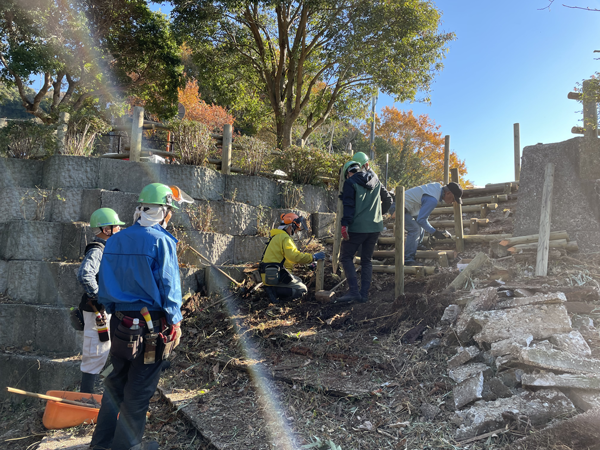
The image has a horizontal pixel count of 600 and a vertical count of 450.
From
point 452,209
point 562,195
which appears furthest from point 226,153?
point 562,195

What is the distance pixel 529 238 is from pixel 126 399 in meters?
5.20

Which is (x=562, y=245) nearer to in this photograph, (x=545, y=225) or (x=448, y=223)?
(x=545, y=225)

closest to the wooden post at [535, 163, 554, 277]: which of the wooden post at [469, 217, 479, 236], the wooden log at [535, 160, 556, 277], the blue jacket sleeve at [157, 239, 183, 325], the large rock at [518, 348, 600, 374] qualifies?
the wooden log at [535, 160, 556, 277]

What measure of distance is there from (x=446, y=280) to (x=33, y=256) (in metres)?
6.07

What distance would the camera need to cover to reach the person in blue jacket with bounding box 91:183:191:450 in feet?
9.64

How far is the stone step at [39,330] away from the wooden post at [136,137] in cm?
321

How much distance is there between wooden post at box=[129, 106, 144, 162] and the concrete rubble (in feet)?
20.8

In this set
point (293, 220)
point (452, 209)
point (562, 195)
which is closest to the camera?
point (562, 195)

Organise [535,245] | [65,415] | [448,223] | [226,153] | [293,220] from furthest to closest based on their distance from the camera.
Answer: [226,153], [448,223], [293,220], [535,245], [65,415]

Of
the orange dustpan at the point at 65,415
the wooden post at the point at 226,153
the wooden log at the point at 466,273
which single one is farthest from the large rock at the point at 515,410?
the wooden post at the point at 226,153

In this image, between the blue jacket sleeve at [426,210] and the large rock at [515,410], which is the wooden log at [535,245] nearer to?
the blue jacket sleeve at [426,210]

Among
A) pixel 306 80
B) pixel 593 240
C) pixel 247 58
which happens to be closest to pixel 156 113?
pixel 247 58

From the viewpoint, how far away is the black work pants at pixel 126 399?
299cm

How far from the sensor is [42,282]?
5980 millimetres
